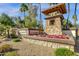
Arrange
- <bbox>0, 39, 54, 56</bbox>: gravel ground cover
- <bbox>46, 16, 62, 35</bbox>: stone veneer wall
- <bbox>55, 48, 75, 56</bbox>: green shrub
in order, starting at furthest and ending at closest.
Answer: <bbox>46, 16, 62, 35</bbox>: stone veneer wall
<bbox>0, 39, 54, 56</bbox>: gravel ground cover
<bbox>55, 48, 75, 56</bbox>: green shrub

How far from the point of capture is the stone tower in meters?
4.88

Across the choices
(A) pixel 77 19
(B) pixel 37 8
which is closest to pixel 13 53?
(B) pixel 37 8

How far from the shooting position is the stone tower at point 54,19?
4883 millimetres

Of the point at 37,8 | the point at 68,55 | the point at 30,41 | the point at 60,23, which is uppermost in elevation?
the point at 37,8

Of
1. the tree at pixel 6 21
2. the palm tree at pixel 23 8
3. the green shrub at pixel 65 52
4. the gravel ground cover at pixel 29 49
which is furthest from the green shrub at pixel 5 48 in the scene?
the green shrub at pixel 65 52

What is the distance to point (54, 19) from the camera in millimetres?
4918

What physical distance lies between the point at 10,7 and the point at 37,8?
2.10ft

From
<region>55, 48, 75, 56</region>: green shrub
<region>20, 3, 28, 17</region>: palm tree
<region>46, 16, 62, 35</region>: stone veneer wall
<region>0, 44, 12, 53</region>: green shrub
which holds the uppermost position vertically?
<region>20, 3, 28, 17</region>: palm tree

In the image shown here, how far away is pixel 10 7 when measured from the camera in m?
4.86

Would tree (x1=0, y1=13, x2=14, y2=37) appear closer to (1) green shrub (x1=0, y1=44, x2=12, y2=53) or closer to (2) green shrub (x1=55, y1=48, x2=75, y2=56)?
(1) green shrub (x1=0, y1=44, x2=12, y2=53)

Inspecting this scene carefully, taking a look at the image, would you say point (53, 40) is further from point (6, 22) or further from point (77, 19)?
point (6, 22)

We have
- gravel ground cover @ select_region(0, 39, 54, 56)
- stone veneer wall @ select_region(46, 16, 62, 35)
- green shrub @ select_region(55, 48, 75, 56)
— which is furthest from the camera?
stone veneer wall @ select_region(46, 16, 62, 35)

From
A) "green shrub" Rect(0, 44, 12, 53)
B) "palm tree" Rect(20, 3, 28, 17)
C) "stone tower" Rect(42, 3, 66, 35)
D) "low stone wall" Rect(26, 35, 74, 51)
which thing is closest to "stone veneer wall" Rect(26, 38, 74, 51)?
"low stone wall" Rect(26, 35, 74, 51)

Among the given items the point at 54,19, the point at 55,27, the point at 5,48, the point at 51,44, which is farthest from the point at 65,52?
the point at 5,48
